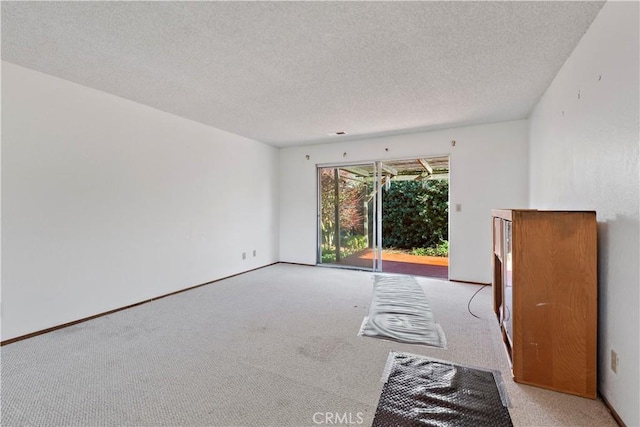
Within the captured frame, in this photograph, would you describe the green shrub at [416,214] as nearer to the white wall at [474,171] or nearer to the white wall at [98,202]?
the white wall at [474,171]

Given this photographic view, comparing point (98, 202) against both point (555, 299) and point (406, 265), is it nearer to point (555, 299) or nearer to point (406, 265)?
point (555, 299)

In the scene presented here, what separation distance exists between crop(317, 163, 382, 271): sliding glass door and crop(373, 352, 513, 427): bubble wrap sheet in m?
3.24

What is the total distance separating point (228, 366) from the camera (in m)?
2.16

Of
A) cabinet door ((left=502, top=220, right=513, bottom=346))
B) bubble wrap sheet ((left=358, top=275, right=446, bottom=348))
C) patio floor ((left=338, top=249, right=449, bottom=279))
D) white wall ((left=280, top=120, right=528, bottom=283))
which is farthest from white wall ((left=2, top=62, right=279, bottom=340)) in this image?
cabinet door ((left=502, top=220, right=513, bottom=346))

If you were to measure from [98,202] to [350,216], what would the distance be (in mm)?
3848

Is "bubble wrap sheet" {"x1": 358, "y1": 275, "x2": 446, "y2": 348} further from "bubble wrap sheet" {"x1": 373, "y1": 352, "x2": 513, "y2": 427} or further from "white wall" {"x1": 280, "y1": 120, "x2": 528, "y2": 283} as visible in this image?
"white wall" {"x1": 280, "y1": 120, "x2": 528, "y2": 283}

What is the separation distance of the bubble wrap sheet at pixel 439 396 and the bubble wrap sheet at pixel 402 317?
414 mm

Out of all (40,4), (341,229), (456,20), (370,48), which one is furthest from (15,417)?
(341,229)

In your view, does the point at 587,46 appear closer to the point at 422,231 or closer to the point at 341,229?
the point at 341,229

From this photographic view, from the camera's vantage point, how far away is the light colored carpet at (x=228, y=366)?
167cm

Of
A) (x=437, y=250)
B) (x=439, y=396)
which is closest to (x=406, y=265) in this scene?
(x=437, y=250)

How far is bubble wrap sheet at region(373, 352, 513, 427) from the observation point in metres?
1.62

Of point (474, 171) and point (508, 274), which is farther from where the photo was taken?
point (474, 171)

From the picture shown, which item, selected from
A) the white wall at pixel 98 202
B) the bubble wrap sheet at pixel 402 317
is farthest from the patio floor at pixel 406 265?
the white wall at pixel 98 202
